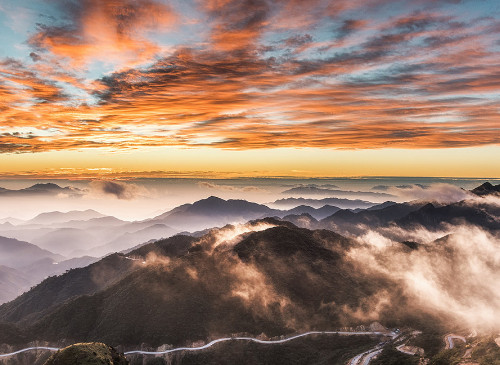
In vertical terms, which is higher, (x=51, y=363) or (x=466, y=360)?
(x=51, y=363)

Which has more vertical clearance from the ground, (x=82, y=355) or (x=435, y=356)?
(x=82, y=355)

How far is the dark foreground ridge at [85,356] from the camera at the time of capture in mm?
153750

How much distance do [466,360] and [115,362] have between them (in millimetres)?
169358

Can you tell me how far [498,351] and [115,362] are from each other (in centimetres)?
18676

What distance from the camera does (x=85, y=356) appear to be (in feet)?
512

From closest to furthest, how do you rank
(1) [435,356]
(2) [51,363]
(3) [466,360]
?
(2) [51,363] → (3) [466,360] → (1) [435,356]

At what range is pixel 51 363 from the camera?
154m

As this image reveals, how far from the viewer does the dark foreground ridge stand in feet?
504

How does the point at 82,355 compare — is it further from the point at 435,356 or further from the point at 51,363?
the point at 435,356

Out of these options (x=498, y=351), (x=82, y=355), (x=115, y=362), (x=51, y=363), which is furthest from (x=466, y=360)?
(x=51, y=363)

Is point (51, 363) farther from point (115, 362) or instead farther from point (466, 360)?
point (466, 360)

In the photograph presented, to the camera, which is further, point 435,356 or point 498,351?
point 435,356

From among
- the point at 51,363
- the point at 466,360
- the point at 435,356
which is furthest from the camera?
the point at 435,356

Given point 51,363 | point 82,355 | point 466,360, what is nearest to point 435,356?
point 466,360
